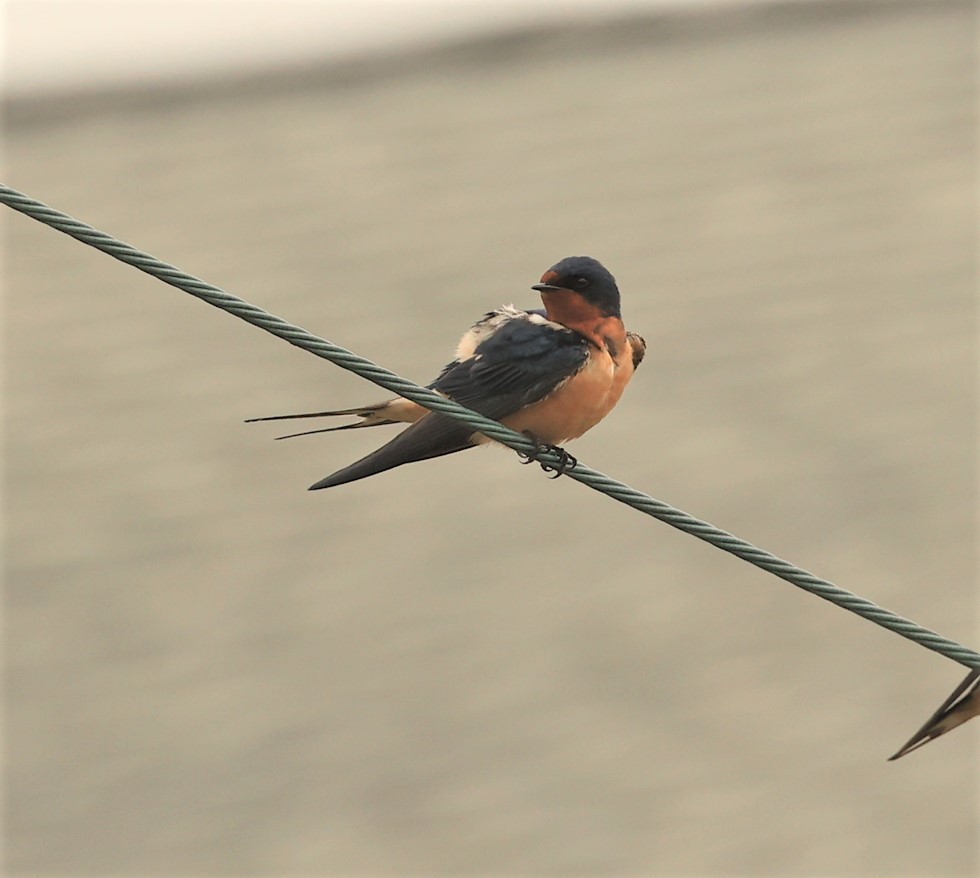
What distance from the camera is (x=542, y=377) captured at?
4812 mm

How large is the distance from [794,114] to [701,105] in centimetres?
71

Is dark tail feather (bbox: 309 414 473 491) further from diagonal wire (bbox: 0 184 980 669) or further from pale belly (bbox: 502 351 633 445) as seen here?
diagonal wire (bbox: 0 184 980 669)

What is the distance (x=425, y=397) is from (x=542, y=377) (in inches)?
38.1

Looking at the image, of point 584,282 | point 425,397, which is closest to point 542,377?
point 584,282

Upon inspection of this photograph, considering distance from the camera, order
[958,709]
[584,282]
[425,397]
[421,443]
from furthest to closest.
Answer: [958,709], [584,282], [421,443], [425,397]

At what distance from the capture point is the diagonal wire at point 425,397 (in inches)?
142

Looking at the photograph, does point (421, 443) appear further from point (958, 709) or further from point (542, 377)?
point (958, 709)

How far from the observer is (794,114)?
14.0 m

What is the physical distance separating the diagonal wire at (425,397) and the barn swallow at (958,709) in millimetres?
956

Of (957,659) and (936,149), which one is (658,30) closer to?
(936,149)

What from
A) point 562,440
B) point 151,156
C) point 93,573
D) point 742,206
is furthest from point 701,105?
point 562,440

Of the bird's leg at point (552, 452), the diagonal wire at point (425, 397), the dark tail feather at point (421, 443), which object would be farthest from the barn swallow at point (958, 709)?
the dark tail feather at point (421, 443)

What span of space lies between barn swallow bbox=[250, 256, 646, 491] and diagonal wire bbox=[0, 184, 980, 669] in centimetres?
→ 50

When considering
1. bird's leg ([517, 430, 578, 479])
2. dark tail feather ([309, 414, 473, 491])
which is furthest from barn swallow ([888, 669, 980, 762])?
dark tail feather ([309, 414, 473, 491])
